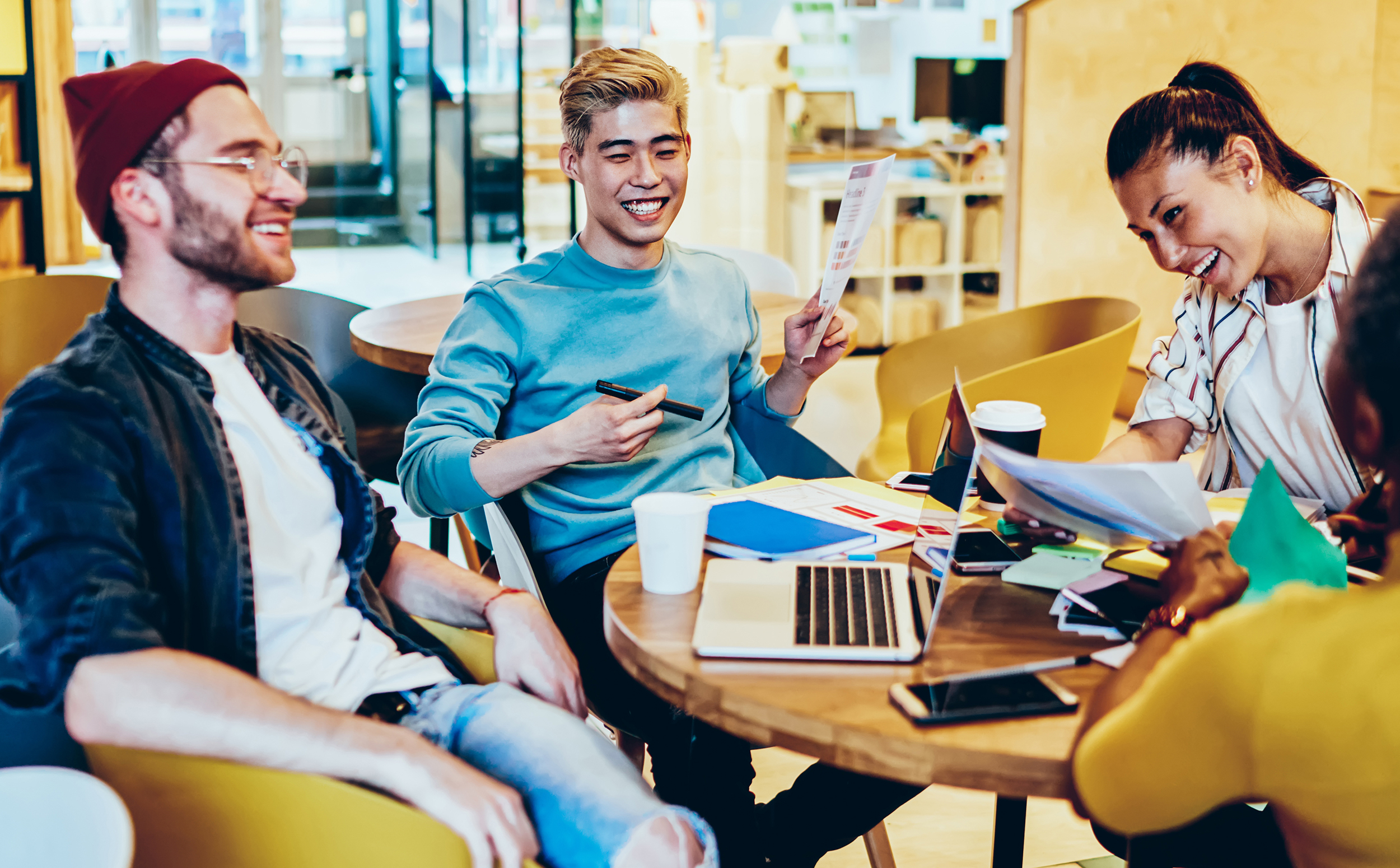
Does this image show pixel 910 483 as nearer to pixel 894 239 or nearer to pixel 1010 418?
pixel 1010 418

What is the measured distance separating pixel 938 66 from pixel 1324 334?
588cm

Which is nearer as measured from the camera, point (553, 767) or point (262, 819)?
point (262, 819)

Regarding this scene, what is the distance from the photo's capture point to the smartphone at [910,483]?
1737mm

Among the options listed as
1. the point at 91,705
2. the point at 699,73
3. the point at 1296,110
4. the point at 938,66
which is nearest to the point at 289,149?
the point at 91,705

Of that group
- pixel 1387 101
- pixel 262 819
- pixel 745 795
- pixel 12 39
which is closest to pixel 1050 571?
pixel 745 795

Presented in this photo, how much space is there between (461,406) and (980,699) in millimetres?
982

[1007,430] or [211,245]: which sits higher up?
[211,245]

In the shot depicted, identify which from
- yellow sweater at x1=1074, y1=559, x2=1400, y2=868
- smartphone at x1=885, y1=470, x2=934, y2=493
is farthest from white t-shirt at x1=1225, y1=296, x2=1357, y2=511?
yellow sweater at x1=1074, y1=559, x2=1400, y2=868

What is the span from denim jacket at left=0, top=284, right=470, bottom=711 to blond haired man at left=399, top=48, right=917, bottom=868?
1.39ft

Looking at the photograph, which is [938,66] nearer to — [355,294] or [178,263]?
[355,294]

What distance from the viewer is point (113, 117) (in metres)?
1.22

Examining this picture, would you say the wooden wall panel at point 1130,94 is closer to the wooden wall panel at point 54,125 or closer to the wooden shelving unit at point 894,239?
the wooden shelving unit at point 894,239

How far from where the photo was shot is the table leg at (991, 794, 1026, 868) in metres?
1.59

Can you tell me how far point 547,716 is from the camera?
128 cm
